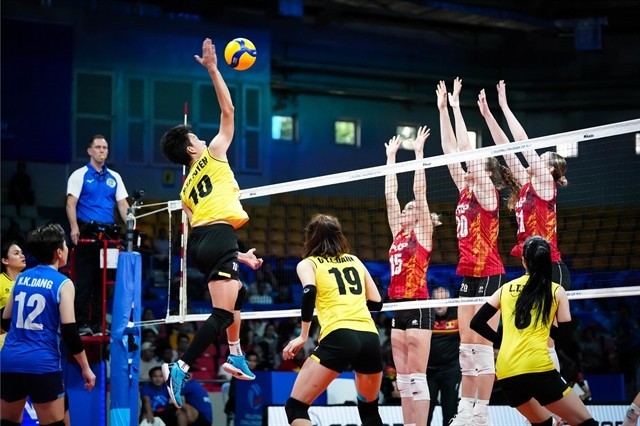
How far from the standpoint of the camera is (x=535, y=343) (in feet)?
24.8

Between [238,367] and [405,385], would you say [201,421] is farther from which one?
[238,367]

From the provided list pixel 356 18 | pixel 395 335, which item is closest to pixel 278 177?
pixel 356 18

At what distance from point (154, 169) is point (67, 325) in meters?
16.3

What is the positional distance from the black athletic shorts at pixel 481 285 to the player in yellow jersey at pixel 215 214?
260cm

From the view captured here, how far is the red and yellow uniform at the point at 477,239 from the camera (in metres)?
9.83

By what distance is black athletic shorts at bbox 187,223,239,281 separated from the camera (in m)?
8.19

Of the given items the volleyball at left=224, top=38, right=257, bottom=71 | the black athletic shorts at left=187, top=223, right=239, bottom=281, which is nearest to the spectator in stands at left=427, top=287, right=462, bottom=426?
the black athletic shorts at left=187, top=223, right=239, bottom=281

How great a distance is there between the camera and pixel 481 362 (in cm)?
959

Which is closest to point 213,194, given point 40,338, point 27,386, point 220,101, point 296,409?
point 220,101

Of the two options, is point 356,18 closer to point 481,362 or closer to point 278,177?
point 278,177

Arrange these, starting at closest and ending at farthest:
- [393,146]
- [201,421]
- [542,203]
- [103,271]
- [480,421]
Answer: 1. [480,421]
2. [542,203]
3. [393,146]
4. [103,271]
5. [201,421]

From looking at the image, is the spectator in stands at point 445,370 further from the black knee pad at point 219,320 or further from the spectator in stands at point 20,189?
the spectator in stands at point 20,189

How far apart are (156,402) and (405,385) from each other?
5355 millimetres

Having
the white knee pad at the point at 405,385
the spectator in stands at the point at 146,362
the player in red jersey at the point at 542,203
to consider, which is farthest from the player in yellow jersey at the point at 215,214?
the spectator in stands at the point at 146,362
